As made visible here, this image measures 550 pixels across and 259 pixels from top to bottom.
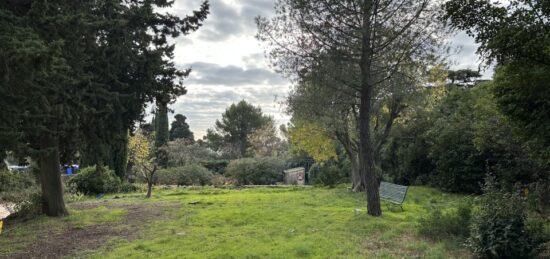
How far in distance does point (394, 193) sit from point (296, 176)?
20.2 meters

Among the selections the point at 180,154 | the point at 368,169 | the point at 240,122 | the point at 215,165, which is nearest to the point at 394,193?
the point at 368,169

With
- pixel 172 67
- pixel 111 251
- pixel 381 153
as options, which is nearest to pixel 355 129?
pixel 381 153

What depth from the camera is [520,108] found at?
693 centimetres

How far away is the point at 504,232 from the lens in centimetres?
638

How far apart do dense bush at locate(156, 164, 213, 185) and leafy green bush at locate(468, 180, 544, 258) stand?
26530mm

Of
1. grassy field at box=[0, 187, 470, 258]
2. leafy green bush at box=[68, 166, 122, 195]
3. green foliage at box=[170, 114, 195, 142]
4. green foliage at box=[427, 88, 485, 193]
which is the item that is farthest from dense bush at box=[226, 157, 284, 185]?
green foliage at box=[170, 114, 195, 142]

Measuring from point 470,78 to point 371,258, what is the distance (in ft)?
99.7

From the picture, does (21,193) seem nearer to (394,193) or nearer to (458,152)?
(394,193)

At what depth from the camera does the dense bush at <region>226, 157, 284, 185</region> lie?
33.0 meters

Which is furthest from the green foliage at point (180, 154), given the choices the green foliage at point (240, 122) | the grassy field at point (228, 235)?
the grassy field at point (228, 235)

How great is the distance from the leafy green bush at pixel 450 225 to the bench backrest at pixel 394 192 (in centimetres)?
389

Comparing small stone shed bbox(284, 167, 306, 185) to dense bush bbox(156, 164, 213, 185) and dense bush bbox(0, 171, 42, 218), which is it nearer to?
dense bush bbox(156, 164, 213, 185)

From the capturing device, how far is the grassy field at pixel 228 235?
771cm

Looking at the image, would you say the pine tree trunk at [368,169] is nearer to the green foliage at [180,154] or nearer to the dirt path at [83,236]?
the dirt path at [83,236]
